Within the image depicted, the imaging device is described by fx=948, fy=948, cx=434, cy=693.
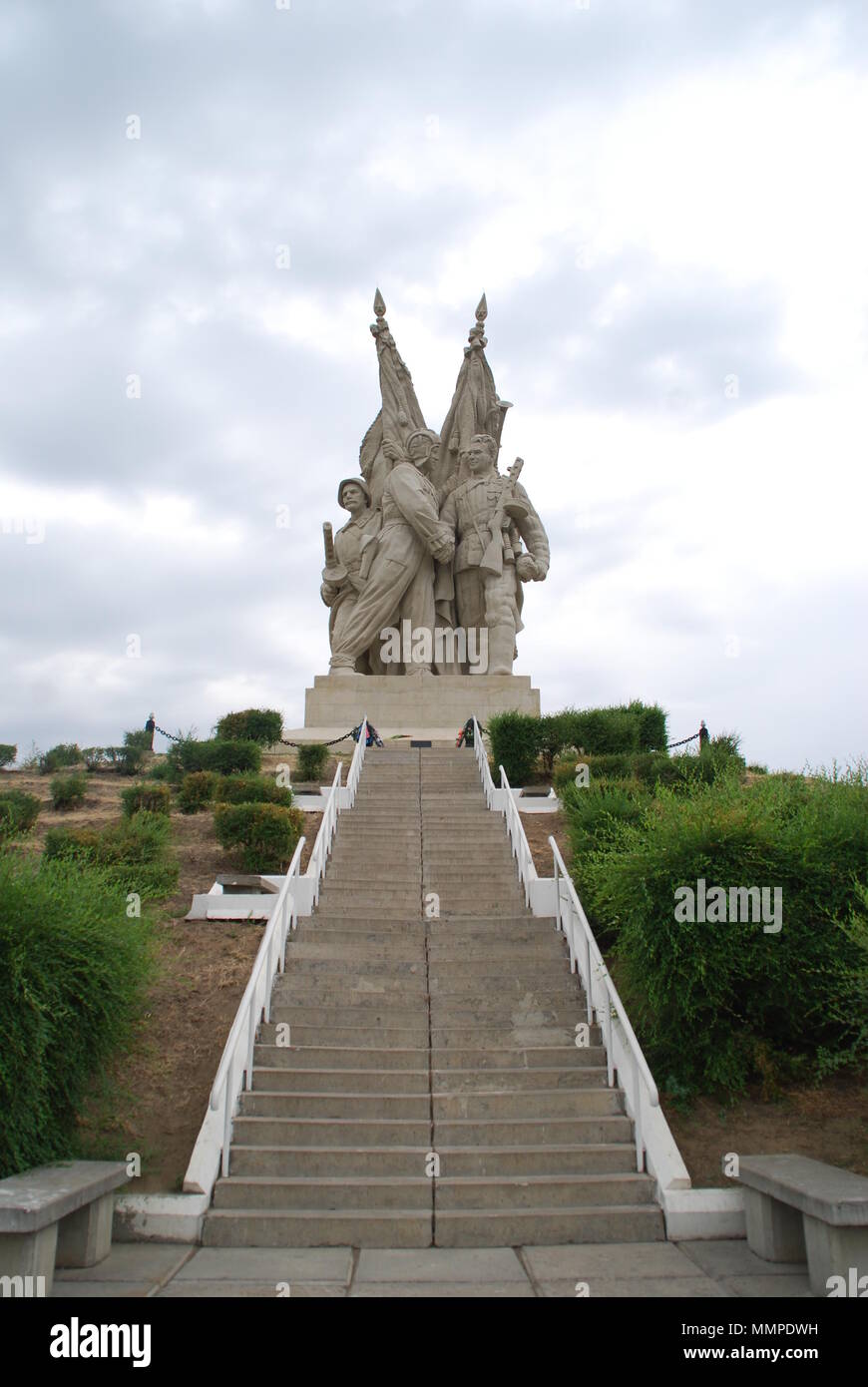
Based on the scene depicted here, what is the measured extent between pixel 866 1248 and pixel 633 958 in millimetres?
2722

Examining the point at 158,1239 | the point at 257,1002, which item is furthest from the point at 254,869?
the point at 158,1239

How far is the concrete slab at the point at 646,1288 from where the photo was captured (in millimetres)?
4363

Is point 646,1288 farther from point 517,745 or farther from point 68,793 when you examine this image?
point 68,793

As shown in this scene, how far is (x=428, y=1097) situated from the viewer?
6.29 meters

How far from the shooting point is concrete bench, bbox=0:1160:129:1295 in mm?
4125

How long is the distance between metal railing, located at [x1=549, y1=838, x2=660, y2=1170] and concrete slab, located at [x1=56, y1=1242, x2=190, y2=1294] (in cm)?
277

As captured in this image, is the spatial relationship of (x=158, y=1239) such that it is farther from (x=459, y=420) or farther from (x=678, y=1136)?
(x=459, y=420)

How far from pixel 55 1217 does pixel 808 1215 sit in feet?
11.3

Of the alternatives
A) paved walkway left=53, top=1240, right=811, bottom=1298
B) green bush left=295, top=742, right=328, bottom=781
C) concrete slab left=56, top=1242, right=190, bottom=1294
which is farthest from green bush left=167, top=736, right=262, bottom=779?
paved walkway left=53, top=1240, right=811, bottom=1298

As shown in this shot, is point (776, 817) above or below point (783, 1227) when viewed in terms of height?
above

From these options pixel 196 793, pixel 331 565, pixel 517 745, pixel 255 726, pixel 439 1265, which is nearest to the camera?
pixel 439 1265

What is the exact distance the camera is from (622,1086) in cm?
643

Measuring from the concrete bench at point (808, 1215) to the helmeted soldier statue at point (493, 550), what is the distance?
16.2m

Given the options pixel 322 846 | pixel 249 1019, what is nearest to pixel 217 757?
pixel 322 846
